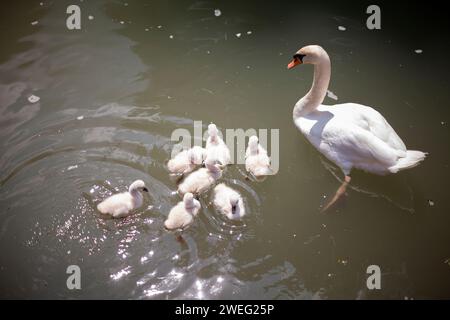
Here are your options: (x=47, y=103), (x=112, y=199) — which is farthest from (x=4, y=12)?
(x=112, y=199)

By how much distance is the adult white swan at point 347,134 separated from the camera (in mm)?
4094

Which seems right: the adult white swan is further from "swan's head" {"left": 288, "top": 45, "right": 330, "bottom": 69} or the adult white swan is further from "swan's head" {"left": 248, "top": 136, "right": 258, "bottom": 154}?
"swan's head" {"left": 248, "top": 136, "right": 258, "bottom": 154}

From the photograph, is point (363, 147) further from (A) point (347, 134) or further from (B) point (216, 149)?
(B) point (216, 149)

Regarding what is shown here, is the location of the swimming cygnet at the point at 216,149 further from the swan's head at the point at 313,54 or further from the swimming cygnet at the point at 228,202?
the swan's head at the point at 313,54

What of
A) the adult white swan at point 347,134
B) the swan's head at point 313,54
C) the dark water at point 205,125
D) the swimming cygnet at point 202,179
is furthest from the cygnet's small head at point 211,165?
the swan's head at point 313,54

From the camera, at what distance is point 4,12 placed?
6688mm

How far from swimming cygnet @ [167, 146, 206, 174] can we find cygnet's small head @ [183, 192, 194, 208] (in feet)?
1.83

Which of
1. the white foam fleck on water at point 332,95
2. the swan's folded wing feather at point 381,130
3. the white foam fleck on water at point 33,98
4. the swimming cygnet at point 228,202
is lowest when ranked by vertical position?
the swimming cygnet at point 228,202

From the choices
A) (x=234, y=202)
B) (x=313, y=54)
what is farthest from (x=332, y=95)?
(x=234, y=202)

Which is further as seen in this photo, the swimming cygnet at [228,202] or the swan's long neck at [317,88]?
the swan's long neck at [317,88]

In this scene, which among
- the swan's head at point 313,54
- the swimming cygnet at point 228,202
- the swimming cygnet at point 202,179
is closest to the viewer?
the swimming cygnet at point 228,202

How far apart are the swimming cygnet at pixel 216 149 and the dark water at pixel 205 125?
167 mm

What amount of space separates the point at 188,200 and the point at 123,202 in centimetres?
64

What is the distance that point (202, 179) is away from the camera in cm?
408
